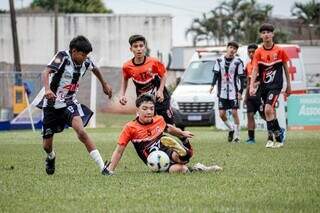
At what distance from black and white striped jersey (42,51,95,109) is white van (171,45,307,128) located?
16.8 metres

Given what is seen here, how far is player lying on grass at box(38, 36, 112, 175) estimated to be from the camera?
11305 millimetres

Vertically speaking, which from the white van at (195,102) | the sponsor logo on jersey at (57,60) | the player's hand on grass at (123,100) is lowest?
the white van at (195,102)

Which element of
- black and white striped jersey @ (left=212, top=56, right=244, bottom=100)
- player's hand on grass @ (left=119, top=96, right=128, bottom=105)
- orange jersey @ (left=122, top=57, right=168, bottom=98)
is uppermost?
orange jersey @ (left=122, top=57, right=168, bottom=98)

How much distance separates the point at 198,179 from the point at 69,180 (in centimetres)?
158

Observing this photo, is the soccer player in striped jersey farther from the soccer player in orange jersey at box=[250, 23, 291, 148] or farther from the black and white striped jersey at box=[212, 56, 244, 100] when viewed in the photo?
the soccer player in orange jersey at box=[250, 23, 291, 148]

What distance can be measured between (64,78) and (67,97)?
0.27 meters

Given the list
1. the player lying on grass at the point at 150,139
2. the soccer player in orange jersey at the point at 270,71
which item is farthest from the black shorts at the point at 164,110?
the soccer player in orange jersey at the point at 270,71

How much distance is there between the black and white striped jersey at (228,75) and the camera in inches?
811

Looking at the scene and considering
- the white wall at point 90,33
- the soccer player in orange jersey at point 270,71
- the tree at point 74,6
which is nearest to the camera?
the soccer player in orange jersey at point 270,71

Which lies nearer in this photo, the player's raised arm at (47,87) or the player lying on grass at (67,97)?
the player's raised arm at (47,87)

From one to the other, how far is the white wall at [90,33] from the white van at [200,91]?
35.9m

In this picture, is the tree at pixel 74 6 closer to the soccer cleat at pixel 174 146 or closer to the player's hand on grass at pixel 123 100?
the player's hand on grass at pixel 123 100

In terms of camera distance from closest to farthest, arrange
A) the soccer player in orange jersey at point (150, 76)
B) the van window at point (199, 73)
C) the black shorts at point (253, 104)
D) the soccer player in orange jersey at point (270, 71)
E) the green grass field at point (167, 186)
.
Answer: the green grass field at point (167, 186), the soccer player in orange jersey at point (150, 76), the soccer player in orange jersey at point (270, 71), the black shorts at point (253, 104), the van window at point (199, 73)

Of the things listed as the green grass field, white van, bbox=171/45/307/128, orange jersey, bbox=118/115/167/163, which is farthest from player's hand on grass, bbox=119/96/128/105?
white van, bbox=171/45/307/128
